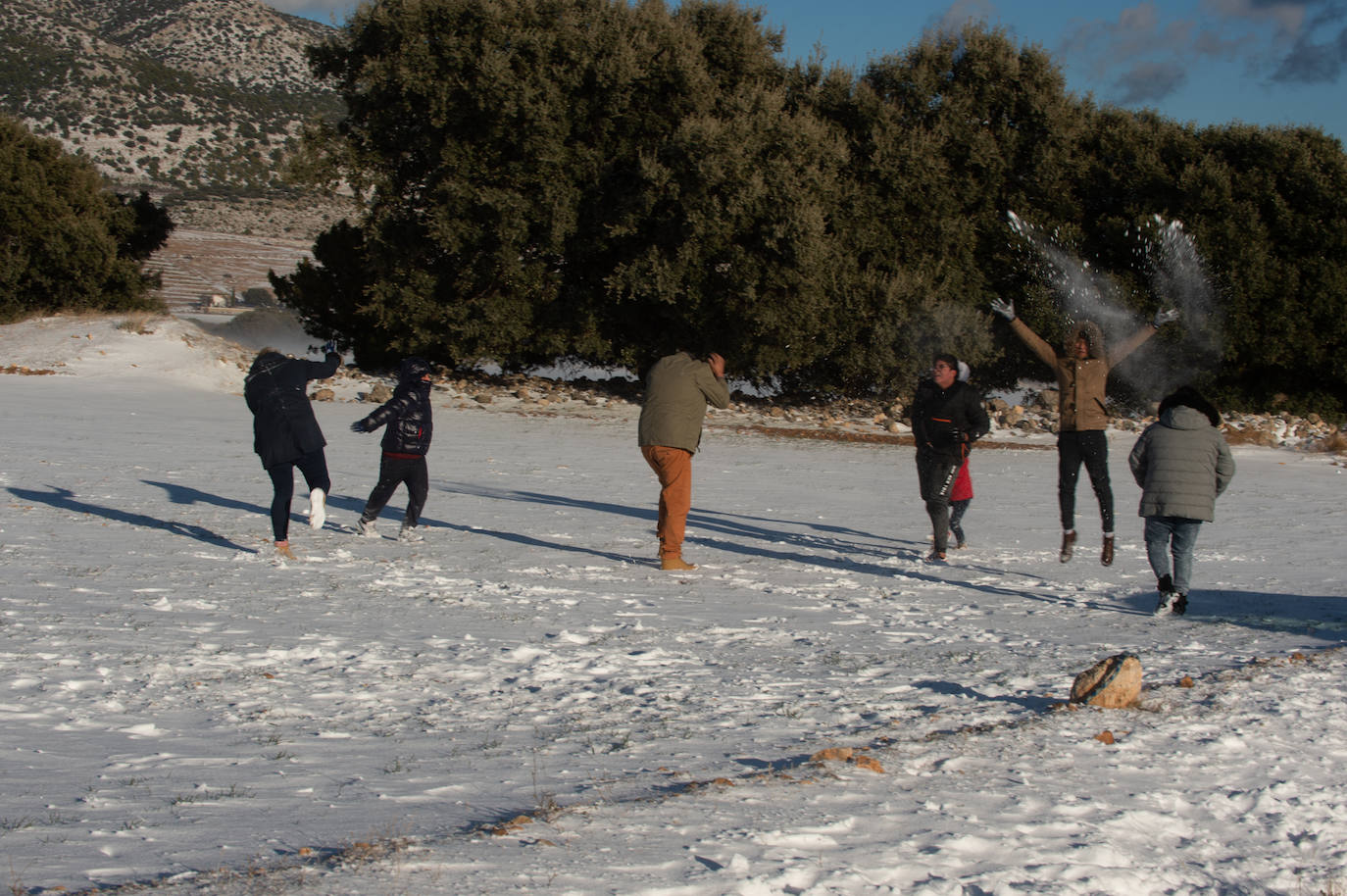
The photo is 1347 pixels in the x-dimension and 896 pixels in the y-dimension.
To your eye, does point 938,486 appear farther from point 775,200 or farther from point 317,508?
point 775,200

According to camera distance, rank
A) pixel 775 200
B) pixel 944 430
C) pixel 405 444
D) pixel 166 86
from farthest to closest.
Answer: pixel 166 86 → pixel 775 200 → pixel 405 444 → pixel 944 430

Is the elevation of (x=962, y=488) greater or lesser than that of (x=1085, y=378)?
lesser

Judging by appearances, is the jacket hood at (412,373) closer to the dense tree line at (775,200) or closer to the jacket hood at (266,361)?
the jacket hood at (266,361)

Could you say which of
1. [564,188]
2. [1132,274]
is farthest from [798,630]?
[1132,274]

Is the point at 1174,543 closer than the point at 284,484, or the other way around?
the point at 1174,543

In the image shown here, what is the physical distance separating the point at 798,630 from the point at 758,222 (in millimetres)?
16590

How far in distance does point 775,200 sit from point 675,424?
14.5 m

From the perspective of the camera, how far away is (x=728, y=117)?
2422 cm

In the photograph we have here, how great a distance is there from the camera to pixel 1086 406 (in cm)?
938

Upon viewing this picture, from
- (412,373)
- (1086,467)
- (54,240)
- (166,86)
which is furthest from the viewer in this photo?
(166,86)

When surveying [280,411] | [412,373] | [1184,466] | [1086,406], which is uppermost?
[1086,406]

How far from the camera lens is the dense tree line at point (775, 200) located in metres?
23.4

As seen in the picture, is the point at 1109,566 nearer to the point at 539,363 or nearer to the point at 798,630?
the point at 798,630

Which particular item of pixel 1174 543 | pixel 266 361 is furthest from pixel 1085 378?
pixel 266 361
